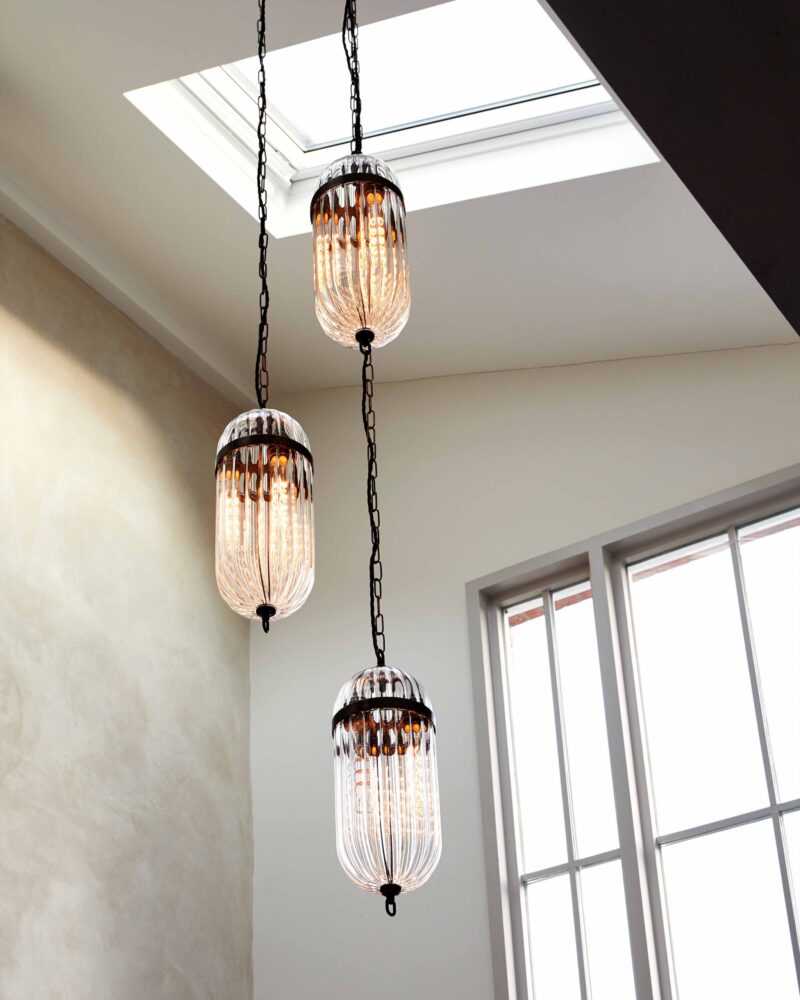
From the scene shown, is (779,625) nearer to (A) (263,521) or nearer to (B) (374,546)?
(B) (374,546)

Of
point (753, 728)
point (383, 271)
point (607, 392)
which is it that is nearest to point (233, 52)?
point (383, 271)

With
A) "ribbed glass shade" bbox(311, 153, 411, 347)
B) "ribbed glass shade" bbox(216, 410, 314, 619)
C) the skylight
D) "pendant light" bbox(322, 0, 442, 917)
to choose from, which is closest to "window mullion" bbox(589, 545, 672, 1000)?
the skylight

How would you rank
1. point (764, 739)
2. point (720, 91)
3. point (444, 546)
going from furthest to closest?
point (444, 546) < point (764, 739) < point (720, 91)

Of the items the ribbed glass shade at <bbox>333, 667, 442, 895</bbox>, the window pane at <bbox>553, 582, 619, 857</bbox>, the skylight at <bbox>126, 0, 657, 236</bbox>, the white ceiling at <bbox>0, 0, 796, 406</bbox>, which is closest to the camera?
the ribbed glass shade at <bbox>333, 667, 442, 895</bbox>

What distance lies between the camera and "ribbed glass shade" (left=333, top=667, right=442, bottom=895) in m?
2.54

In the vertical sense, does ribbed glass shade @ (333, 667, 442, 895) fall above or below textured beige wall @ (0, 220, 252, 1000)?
below

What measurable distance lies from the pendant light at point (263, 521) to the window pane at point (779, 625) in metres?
2.03

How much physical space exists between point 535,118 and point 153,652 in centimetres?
216

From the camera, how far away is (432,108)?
14.2ft

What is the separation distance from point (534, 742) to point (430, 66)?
2.25 meters

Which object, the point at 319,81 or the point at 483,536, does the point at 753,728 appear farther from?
the point at 319,81

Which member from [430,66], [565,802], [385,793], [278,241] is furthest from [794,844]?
[430,66]

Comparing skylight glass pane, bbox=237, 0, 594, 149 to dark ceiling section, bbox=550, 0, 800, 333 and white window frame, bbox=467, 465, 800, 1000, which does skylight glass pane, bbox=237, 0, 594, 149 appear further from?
dark ceiling section, bbox=550, 0, 800, 333

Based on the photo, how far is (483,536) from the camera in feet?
16.2
